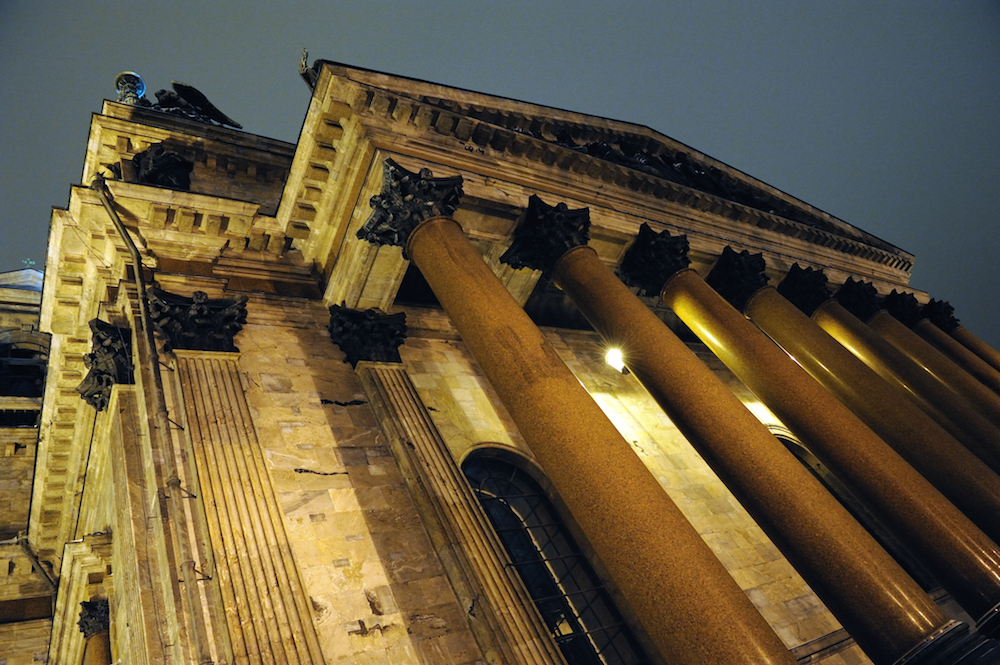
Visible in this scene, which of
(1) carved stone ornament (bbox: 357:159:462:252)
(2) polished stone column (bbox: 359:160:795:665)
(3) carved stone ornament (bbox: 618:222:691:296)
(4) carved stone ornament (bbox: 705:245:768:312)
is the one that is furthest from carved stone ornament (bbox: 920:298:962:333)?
(1) carved stone ornament (bbox: 357:159:462:252)

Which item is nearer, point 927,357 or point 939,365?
point 939,365

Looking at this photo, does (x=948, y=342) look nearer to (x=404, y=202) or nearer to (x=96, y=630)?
(x=404, y=202)

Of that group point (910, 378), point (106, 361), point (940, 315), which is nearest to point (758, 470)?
point (910, 378)

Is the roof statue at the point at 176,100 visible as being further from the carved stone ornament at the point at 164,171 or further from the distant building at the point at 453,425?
the carved stone ornament at the point at 164,171

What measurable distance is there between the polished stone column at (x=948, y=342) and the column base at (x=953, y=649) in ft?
32.0

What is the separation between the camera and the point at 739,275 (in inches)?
440

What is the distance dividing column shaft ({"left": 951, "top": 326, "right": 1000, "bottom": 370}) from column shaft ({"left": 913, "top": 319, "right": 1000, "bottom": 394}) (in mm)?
247

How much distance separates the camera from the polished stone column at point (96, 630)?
27.9 feet

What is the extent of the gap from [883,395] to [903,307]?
274 inches

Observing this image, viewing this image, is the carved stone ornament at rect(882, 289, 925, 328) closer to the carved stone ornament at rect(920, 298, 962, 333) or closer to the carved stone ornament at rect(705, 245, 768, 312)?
the carved stone ornament at rect(920, 298, 962, 333)

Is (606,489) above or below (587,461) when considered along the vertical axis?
below

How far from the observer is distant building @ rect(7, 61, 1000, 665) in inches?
211

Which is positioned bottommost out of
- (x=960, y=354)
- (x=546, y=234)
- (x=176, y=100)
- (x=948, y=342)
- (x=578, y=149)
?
(x=960, y=354)

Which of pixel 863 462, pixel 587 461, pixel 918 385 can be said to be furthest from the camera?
pixel 918 385
